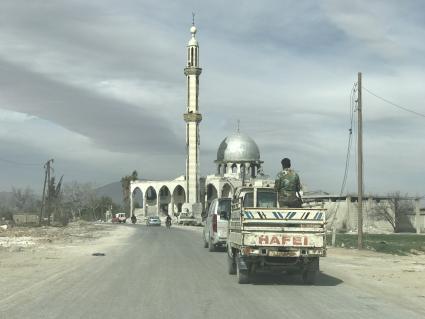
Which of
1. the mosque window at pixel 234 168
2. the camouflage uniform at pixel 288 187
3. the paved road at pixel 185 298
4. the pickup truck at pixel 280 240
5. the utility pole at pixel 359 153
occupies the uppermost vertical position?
the mosque window at pixel 234 168

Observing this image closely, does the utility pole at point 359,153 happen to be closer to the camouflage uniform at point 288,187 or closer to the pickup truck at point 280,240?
the camouflage uniform at point 288,187

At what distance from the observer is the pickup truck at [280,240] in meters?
12.9

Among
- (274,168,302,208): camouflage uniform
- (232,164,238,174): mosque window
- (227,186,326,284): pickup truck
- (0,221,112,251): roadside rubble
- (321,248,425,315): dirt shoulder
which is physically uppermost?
(232,164,238,174): mosque window

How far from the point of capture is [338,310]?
31.8 ft

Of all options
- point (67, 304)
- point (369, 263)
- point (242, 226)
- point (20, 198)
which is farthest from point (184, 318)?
point (20, 198)

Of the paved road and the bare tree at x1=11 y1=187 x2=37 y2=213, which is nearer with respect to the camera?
the paved road

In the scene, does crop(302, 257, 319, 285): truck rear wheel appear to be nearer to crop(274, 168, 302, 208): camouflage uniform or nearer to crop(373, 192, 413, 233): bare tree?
crop(274, 168, 302, 208): camouflage uniform

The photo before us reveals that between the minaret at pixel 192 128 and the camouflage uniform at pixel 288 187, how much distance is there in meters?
89.0

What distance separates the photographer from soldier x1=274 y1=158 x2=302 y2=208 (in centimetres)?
1388

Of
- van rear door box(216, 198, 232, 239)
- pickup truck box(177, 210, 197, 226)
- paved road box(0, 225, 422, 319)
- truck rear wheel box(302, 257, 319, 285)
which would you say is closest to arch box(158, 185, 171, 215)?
pickup truck box(177, 210, 197, 226)

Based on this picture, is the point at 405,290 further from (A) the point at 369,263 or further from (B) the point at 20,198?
(B) the point at 20,198

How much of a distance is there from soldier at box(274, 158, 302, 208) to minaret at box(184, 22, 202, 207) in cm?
8901

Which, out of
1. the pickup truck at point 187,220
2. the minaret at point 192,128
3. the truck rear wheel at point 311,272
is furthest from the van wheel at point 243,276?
the minaret at point 192,128

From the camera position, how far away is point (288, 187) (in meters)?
13.9
